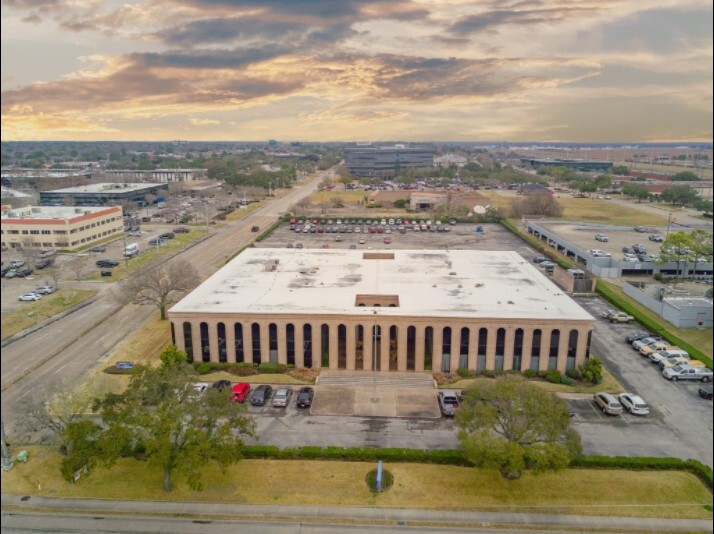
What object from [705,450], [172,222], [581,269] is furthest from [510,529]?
[172,222]

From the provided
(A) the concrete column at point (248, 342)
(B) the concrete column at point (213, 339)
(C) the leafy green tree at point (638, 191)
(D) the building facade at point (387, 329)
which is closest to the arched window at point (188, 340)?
(D) the building facade at point (387, 329)

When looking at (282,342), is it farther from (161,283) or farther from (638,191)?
(638,191)

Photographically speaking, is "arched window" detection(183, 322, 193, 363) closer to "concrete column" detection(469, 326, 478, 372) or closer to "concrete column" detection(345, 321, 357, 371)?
"concrete column" detection(345, 321, 357, 371)

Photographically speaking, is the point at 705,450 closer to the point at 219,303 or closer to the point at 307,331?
the point at 307,331

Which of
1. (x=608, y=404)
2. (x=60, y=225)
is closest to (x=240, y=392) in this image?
(x=608, y=404)

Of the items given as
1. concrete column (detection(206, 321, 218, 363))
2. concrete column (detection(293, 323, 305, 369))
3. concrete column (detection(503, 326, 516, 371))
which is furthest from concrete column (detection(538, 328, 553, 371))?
concrete column (detection(206, 321, 218, 363))
